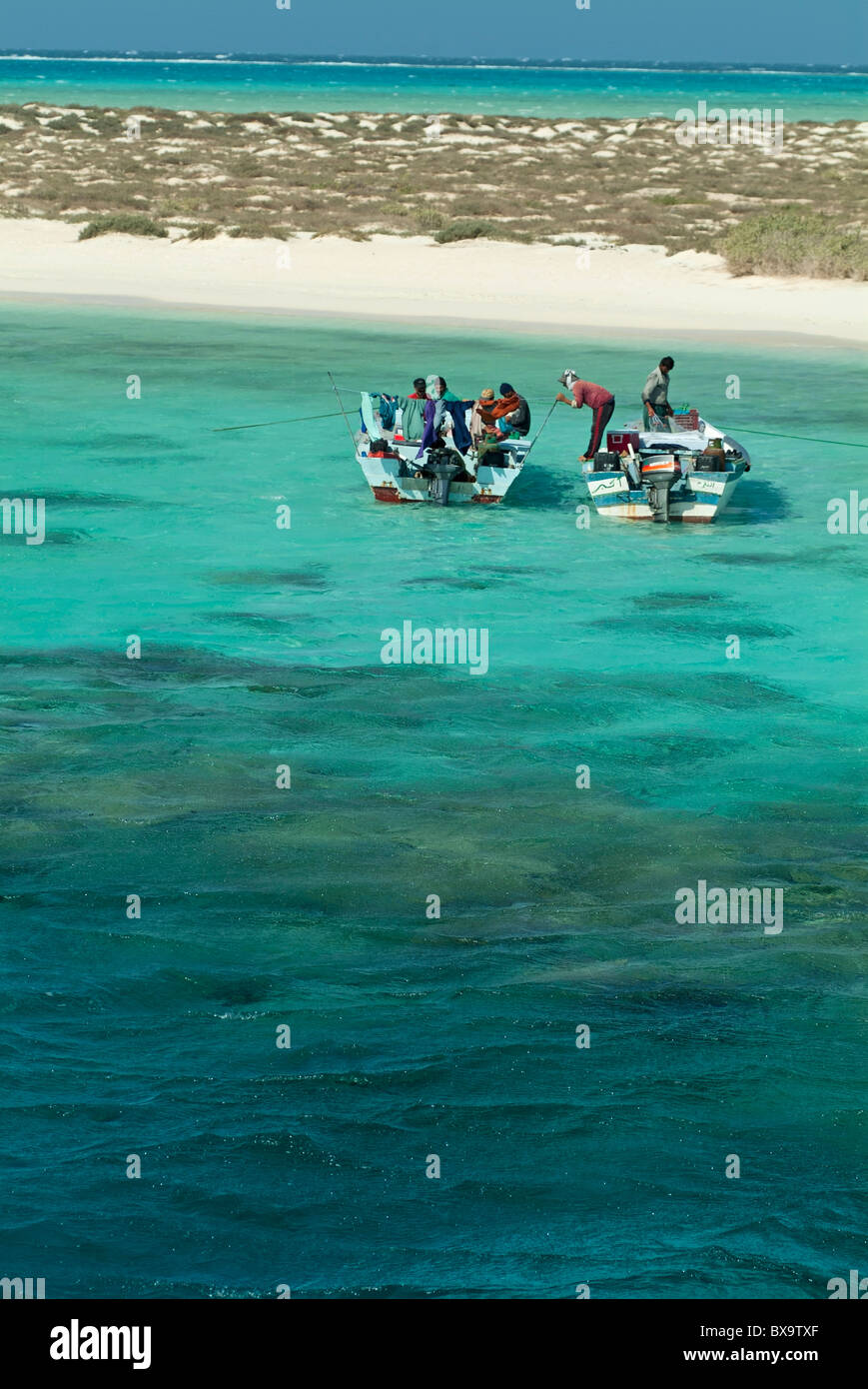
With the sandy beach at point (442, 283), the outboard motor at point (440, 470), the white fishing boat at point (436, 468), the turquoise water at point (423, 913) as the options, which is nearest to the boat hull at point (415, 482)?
the white fishing boat at point (436, 468)

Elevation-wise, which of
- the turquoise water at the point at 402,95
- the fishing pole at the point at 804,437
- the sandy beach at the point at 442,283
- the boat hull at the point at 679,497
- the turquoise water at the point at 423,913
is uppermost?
the turquoise water at the point at 402,95

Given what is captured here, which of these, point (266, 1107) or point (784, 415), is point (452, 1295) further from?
point (784, 415)

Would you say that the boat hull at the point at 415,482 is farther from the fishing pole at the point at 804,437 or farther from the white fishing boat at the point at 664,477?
the fishing pole at the point at 804,437

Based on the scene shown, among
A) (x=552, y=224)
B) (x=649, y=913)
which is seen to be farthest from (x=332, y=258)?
(x=649, y=913)

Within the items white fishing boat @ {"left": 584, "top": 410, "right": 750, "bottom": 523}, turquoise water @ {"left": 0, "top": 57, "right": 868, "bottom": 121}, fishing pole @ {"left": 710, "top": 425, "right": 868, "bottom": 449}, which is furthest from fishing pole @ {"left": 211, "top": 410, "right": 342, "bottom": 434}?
turquoise water @ {"left": 0, "top": 57, "right": 868, "bottom": 121}

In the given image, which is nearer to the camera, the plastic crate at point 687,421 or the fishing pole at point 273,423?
the plastic crate at point 687,421

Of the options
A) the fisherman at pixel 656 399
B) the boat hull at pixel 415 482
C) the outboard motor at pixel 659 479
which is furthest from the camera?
the fisherman at pixel 656 399

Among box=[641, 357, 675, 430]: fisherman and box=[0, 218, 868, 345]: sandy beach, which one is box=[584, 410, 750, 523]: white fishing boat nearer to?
box=[641, 357, 675, 430]: fisherman

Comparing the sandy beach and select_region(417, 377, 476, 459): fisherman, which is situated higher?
the sandy beach
